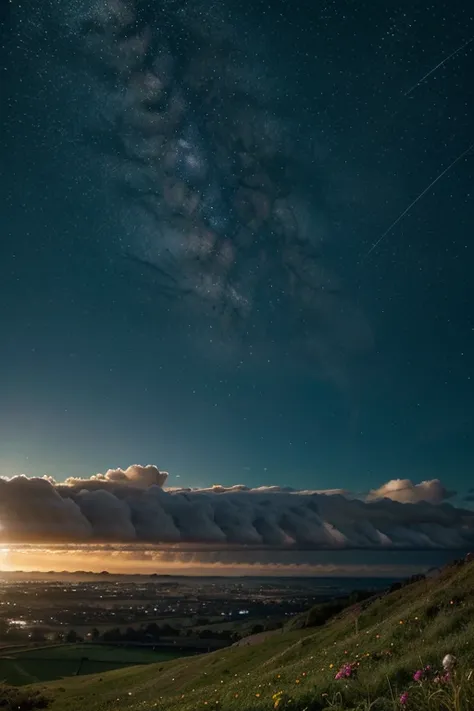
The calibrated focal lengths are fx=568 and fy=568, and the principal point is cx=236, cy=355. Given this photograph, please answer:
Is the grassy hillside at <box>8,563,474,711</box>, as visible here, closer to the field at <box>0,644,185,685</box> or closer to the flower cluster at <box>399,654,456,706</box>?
the flower cluster at <box>399,654,456,706</box>

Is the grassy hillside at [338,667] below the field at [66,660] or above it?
above

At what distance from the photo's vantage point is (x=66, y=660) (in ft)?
534

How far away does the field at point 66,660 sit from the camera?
140625mm

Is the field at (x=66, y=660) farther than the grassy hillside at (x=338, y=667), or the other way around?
the field at (x=66, y=660)

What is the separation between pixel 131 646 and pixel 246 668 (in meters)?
164

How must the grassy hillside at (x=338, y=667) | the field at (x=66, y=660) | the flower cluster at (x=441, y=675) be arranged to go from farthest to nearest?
the field at (x=66, y=660) < the grassy hillside at (x=338, y=667) < the flower cluster at (x=441, y=675)

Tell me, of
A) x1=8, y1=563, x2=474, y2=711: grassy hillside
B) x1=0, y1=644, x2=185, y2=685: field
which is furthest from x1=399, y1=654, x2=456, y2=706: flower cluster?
x1=0, y1=644, x2=185, y2=685: field

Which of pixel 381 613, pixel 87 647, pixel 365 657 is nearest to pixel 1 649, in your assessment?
pixel 87 647

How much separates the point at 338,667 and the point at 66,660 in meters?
169

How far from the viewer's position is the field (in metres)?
141

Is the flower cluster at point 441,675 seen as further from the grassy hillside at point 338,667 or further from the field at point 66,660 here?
the field at point 66,660

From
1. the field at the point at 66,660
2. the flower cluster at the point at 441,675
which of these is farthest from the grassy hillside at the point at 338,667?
the field at the point at 66,660

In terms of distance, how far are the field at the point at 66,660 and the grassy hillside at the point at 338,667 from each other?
6153cm

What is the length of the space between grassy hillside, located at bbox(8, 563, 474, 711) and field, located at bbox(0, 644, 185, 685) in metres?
61.5
